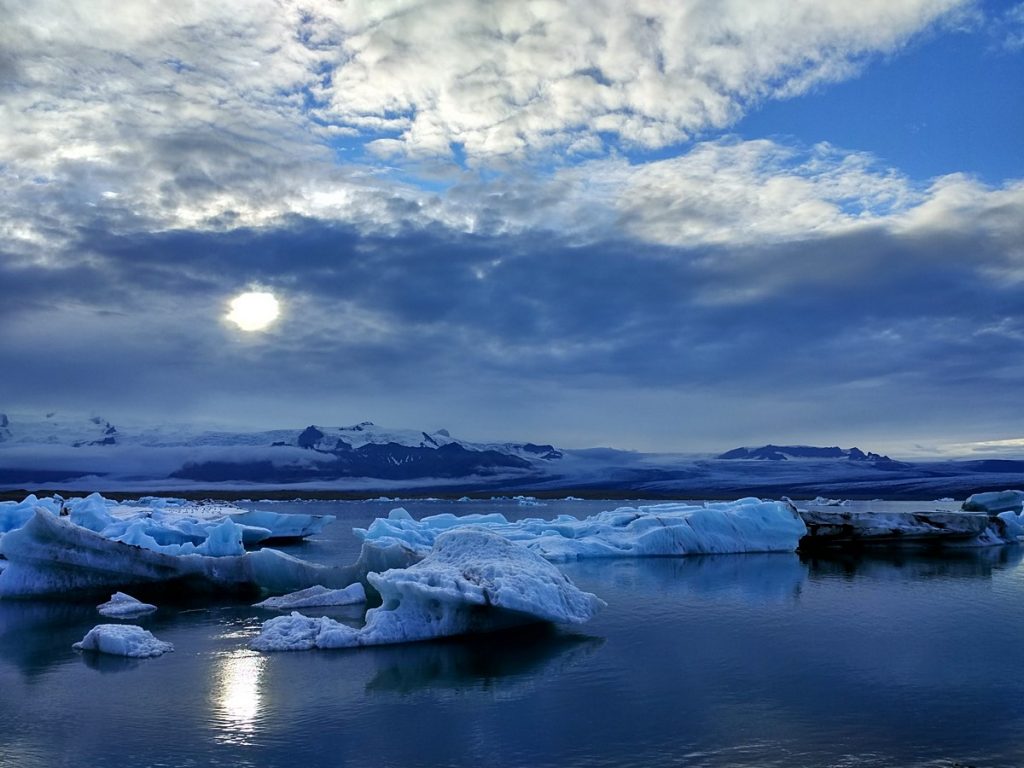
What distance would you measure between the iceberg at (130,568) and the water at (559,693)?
3.22 feet

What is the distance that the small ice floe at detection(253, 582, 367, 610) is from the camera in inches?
504

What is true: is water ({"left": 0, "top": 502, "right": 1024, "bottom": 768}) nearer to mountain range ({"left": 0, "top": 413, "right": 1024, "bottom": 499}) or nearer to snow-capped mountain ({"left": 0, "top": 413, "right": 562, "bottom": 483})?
mountain range ({"left": 0, "top": 413, "right": 1024, "bottom": 499})

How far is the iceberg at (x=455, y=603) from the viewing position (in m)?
9.58

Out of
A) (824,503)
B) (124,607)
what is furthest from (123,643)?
(824,503)

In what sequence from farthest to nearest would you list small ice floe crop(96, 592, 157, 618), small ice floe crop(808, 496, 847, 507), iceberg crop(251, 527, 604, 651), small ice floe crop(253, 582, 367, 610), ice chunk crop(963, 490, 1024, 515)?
small ice floe crop(808, 496, 847, 507)
ice chunk crop(963, 490, 1024, 515)
small ice floe crop(253, 582, 367, 610)
small ice floe crop(96, 592, 157, 618)
iceberg crop(251, 527, 604, 651)

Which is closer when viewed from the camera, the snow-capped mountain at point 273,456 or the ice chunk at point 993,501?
the ice chunk at point 993,501

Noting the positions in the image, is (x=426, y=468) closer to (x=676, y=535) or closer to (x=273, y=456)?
(x=273, y=456)

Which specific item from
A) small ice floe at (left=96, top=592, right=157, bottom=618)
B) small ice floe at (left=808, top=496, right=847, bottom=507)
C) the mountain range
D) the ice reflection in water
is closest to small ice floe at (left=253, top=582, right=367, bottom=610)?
small ice floe at (left=96, top=592, right=157, bottom=618)

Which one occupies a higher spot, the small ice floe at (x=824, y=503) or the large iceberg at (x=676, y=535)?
the large iceberg at (x=676, y=535)

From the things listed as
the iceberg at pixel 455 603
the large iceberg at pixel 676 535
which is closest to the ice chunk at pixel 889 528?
the large iceberg at pixel 676 535

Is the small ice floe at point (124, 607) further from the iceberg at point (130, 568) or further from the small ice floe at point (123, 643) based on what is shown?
the small ice floe at point (123, 643)

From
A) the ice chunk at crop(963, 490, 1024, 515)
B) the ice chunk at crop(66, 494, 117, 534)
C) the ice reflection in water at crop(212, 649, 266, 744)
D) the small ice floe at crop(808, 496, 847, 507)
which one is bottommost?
the small ice floe at crop(808, 496, 847, 507)

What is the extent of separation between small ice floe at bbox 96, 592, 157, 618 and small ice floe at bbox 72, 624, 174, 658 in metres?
2.60

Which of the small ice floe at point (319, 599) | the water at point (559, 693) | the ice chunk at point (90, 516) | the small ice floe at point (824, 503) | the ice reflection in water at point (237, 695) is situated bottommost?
the small ice floe at point (824, 503)
